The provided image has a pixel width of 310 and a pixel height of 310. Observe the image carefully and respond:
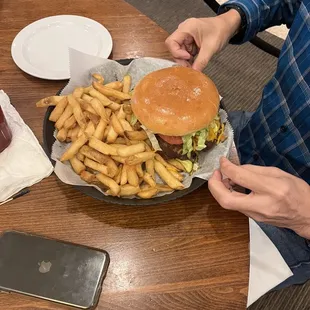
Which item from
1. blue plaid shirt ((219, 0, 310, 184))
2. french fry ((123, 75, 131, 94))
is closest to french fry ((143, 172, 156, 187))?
french fry ((123, 75, 131, 94))

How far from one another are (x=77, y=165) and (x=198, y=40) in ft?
1.99

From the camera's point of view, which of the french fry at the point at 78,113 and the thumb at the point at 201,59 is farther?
the thumb at the point at 201,59

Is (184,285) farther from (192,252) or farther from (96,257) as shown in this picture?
(96,257)

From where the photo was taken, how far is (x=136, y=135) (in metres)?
1.25

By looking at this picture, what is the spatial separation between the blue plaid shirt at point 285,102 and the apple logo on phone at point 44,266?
905mm

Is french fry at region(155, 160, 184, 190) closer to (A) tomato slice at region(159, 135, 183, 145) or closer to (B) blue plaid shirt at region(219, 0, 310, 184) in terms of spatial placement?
(A) tomato slice at region(159, 135, 183, 145)

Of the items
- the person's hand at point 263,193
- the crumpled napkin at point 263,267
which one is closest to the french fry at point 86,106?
the person's hand at point 263,193

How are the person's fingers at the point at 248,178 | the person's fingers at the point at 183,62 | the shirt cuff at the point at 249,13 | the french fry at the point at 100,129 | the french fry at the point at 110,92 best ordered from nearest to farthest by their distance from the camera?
the person's fingers at the point at 248,178, the french fry at the point at 100,129, the french fry at the point at 110,92, the person's fingers at the point at 183,62, the shirt cuff at the point at 249,13

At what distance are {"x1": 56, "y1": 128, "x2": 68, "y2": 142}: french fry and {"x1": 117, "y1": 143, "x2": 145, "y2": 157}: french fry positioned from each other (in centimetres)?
18

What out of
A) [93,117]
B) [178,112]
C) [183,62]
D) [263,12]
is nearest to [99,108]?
[93,117]

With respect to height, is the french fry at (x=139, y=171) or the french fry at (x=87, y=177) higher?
the french fry at (x=139, y=171)

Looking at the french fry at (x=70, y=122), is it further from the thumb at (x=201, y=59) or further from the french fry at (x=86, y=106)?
the thumb at (x=201, y=59)

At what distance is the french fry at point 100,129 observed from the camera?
48.1 inches

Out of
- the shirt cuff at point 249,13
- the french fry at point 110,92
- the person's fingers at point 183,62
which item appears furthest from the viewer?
the shirt cuff at point 249,13
